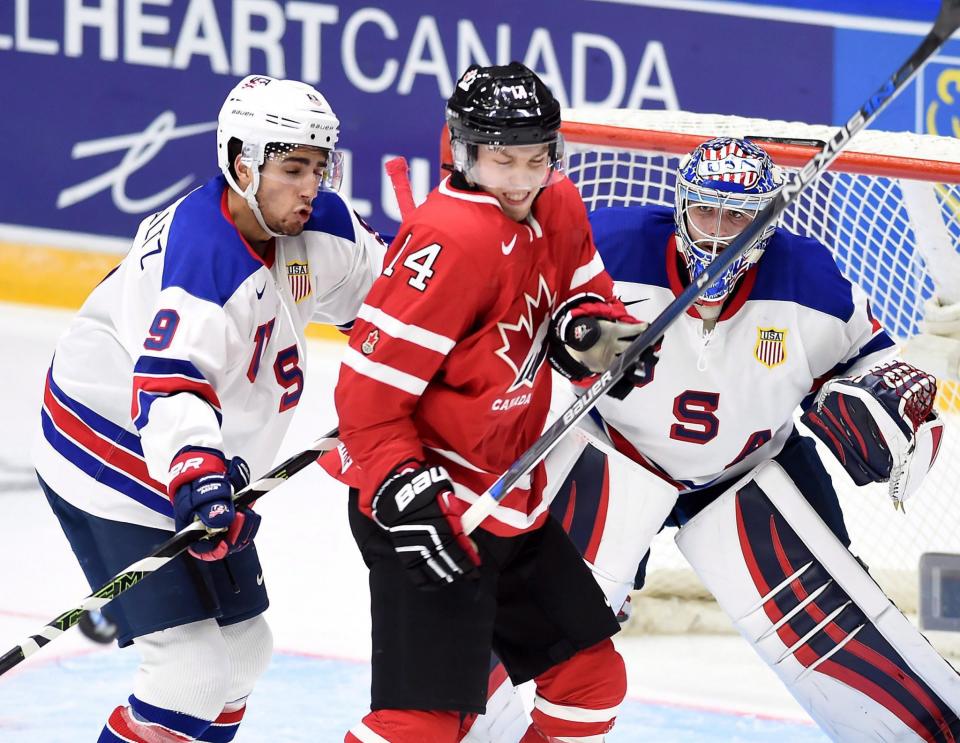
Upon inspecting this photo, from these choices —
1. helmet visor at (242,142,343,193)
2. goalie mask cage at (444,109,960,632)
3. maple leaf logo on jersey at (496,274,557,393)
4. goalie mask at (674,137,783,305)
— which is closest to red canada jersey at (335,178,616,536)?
maple leaf logo on jersey at (496,274,557,393)

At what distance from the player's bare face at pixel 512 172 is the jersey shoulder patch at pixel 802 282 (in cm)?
73

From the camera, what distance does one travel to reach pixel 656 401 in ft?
9.43

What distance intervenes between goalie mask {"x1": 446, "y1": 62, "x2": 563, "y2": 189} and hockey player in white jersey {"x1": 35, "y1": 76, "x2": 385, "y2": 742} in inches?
14.0

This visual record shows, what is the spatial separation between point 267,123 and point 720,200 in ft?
2.56

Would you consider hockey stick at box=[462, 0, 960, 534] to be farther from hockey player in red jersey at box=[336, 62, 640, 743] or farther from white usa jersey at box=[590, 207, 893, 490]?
white usa jersey at box=[590, 207, 893, 490]

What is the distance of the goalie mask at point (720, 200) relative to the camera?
2.70 m

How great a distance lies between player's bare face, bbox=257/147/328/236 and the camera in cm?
248

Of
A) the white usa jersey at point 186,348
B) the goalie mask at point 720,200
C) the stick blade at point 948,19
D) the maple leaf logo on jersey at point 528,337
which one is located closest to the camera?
the stick blade at point 948,19

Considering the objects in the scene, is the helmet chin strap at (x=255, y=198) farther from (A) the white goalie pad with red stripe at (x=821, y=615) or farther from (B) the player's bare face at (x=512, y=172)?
(A) the white goalie pad with red stripe at (x=821, y=615)

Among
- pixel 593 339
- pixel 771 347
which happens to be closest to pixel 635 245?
pixel 771 347

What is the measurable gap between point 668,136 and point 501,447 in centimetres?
109

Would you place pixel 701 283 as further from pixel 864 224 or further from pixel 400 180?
pixel 864 224

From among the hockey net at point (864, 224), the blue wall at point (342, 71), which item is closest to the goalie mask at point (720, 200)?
the hockey net at point (864, 224)

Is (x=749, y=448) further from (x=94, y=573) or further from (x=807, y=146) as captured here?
(x=94, y=573)
